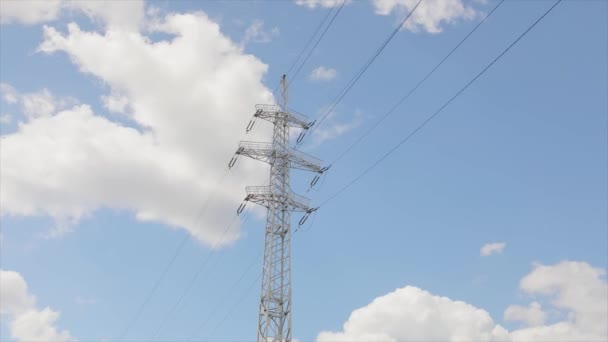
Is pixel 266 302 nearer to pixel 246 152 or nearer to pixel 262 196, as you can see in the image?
pixel 262 196

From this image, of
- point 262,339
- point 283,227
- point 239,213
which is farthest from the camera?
point 239,213

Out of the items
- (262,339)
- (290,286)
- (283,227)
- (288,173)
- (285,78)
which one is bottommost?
(262,339)

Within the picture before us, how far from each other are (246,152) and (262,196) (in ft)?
12.3

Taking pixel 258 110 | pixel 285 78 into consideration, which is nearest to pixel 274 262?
pixel 258 110

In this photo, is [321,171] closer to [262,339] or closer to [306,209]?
[306,209]

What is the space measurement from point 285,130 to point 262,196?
6244 mm

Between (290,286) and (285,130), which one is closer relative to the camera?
(290,286)

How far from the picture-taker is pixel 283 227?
47250 mm

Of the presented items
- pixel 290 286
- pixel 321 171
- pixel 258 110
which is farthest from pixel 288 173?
pixel 290 286

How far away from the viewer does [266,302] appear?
4391cm

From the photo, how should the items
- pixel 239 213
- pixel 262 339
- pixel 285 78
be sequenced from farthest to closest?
pixel 285 78
pixel 239 213
pixel 262 339

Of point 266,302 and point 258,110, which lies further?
point 258,110

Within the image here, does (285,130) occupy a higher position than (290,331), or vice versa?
(285,130)

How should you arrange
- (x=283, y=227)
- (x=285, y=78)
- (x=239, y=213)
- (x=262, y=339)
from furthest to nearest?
(x=285, y=78), (x=239, y=213), (x=283, y=227), (x=262, y=339)
